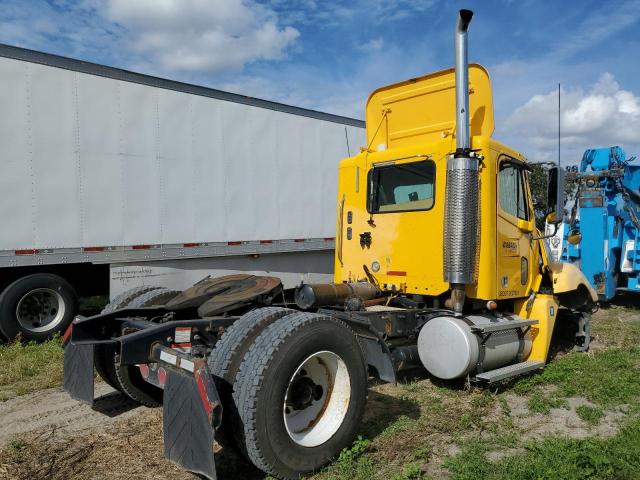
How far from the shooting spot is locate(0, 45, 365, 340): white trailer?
7.09 m

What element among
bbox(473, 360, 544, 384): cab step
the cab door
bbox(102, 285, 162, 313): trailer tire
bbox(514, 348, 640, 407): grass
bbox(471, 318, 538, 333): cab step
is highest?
the cab door

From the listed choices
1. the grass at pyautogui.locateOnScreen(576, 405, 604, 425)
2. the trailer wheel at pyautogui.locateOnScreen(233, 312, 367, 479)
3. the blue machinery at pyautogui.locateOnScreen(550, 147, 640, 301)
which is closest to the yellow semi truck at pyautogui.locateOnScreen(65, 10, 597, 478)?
the trailer wheel at pyautogui.locateOnScreen(233, 312, 367, 479)

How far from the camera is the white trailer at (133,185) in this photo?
7.09 meters

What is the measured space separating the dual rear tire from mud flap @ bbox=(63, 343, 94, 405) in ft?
3.35

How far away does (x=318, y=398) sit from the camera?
12.2ft

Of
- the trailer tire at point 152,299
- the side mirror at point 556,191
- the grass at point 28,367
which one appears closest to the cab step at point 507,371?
the side mirror at point 556,191

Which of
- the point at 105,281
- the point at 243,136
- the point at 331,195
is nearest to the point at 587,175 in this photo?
the point at 331,195

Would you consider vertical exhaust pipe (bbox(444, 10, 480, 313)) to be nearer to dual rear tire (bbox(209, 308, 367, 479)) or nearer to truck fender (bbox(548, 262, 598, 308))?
dual rear tire (bbox(209, 308, 367, 479))

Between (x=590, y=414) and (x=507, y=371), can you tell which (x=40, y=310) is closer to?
(x=507, y=371)

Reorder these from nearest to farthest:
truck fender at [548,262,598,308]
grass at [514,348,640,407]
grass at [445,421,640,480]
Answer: grass at [445,421,640,480] < grass at [514,348,640,407] < truck fender at [548,262,598,308]

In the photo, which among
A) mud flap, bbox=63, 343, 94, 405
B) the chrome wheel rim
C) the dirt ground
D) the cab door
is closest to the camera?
the dirt ground

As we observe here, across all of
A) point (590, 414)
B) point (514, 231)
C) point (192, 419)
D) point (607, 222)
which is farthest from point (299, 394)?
point (607, 222)

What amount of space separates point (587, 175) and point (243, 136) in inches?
241

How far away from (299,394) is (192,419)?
870mm
